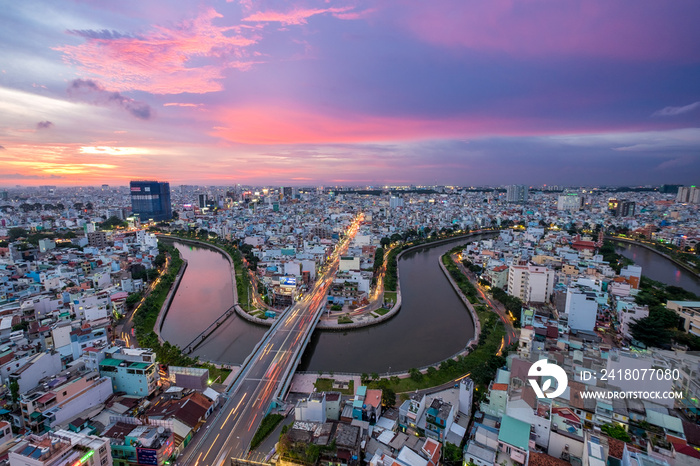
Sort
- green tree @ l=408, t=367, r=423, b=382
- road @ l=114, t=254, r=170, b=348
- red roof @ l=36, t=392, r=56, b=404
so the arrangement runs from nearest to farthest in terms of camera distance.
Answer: red roof @ l=36, t=392, r=56, b=404 < green tree @ l=408, t=367, r=423, b=382 < road @ l=114, t=254, r=170, b=348

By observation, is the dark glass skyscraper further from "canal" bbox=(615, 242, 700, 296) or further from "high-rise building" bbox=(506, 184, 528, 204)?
"high-rise building" bbox=(506, 184, 528, 204)

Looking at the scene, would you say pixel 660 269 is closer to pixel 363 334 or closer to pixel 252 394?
pixel 363 334

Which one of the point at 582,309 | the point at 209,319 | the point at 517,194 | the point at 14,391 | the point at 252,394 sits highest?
the point at 517,194

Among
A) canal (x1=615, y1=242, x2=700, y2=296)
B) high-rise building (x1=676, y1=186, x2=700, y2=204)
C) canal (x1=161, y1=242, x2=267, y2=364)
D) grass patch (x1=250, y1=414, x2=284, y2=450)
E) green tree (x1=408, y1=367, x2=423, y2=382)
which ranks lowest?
canal (x1=161, y1=242, x2=267, y2=364)

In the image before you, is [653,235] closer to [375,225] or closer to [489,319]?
[375,225]

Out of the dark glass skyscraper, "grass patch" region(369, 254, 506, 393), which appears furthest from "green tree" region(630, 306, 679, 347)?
the dark glass skyscraper

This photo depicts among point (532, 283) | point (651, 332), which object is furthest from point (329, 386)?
point (532, 283)

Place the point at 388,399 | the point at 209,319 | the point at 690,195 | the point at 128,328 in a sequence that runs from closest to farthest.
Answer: the point at 388,399, the point at 128,328, the point at 209,319, the point at 690,195
